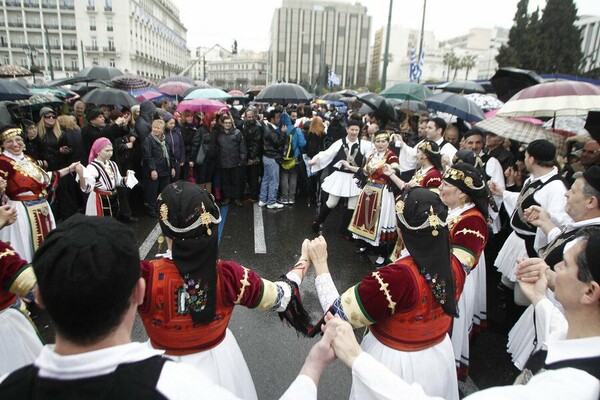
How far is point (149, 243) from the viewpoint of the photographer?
20.8ft

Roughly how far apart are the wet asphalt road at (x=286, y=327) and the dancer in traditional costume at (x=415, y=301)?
0.54 feet

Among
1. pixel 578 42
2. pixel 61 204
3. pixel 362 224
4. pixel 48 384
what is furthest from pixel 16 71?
pixel 578 42

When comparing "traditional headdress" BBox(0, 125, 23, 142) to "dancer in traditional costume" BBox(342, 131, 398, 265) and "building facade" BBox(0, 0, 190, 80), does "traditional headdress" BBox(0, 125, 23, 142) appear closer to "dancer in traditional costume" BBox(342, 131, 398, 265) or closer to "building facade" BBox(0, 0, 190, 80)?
"dancer in traditional costume" BBox(342, 131, 398, 265)

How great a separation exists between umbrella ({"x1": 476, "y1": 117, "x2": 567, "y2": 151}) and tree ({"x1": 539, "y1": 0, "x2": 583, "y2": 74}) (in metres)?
30.3

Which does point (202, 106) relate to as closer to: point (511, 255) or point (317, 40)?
point (511, 255)

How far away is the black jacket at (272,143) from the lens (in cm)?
854

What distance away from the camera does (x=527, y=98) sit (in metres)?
4.60

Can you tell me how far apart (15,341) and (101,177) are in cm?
401

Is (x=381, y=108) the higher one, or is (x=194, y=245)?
(x=381, y=108)

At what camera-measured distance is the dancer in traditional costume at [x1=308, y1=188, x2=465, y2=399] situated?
7.12 ft

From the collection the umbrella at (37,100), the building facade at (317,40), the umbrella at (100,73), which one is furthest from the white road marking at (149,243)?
the building facade at (317,40)

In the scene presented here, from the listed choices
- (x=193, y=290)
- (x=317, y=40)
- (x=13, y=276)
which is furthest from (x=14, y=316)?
(x=317, y=40)

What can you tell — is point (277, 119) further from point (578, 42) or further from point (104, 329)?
point (578, 42)

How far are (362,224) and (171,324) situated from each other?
438 centimetres
